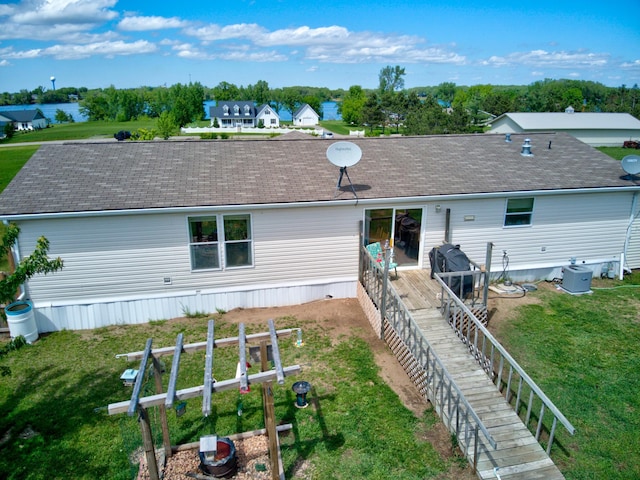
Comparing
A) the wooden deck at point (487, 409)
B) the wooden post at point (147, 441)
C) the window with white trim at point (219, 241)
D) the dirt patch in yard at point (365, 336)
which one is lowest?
the dirt patch in yard at point (365, 336)

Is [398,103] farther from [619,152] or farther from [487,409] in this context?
[487,409]

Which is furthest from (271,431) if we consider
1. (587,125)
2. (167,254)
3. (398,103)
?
(398,103)

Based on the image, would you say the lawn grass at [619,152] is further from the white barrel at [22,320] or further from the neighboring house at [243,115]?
the neighboring house at [243,115]

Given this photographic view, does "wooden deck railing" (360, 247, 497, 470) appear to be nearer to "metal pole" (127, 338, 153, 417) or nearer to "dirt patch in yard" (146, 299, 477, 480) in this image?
"dirt patch in yard" (146, 299, 477, 480)

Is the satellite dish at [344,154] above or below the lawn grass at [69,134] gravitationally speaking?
above

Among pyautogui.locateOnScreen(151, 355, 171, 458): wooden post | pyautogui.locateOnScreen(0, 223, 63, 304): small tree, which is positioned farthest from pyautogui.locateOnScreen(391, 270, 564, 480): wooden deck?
pyautogui.locateOnScreen(0, 223, 63, 304): small tree

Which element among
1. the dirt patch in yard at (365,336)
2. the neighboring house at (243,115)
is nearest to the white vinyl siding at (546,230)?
the dirt patch in yard at (365,336)
